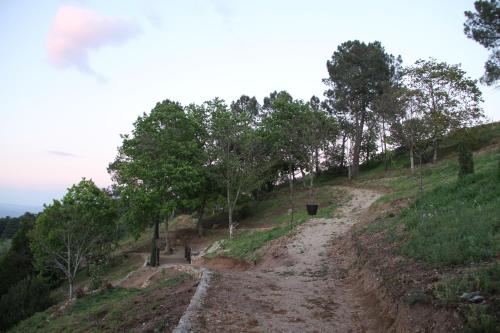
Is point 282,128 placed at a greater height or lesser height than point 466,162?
greater

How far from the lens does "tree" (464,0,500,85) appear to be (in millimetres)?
15867

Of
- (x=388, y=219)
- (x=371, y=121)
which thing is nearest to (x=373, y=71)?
(x=371, y=121)

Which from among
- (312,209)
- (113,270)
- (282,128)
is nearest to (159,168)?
(113,270)

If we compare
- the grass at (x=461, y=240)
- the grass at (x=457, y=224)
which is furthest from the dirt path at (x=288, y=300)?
the grass at (x=457, y=224)

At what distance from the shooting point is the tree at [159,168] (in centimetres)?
3198

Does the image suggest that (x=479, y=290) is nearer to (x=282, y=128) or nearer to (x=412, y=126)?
(x=412, y=126)

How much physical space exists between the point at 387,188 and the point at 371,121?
50.8 feet

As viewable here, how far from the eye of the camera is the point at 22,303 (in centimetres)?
2533

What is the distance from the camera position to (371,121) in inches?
1841

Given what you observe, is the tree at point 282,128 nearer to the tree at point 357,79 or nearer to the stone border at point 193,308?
the tree at point 357,79

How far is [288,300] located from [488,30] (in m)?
14.9

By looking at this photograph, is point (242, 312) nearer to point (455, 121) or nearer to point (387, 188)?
point (455, 121)

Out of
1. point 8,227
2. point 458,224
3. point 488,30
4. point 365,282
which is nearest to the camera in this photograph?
point 458,224

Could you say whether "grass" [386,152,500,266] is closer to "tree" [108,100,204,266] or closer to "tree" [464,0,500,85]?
"tree" [464,0,500,85]
